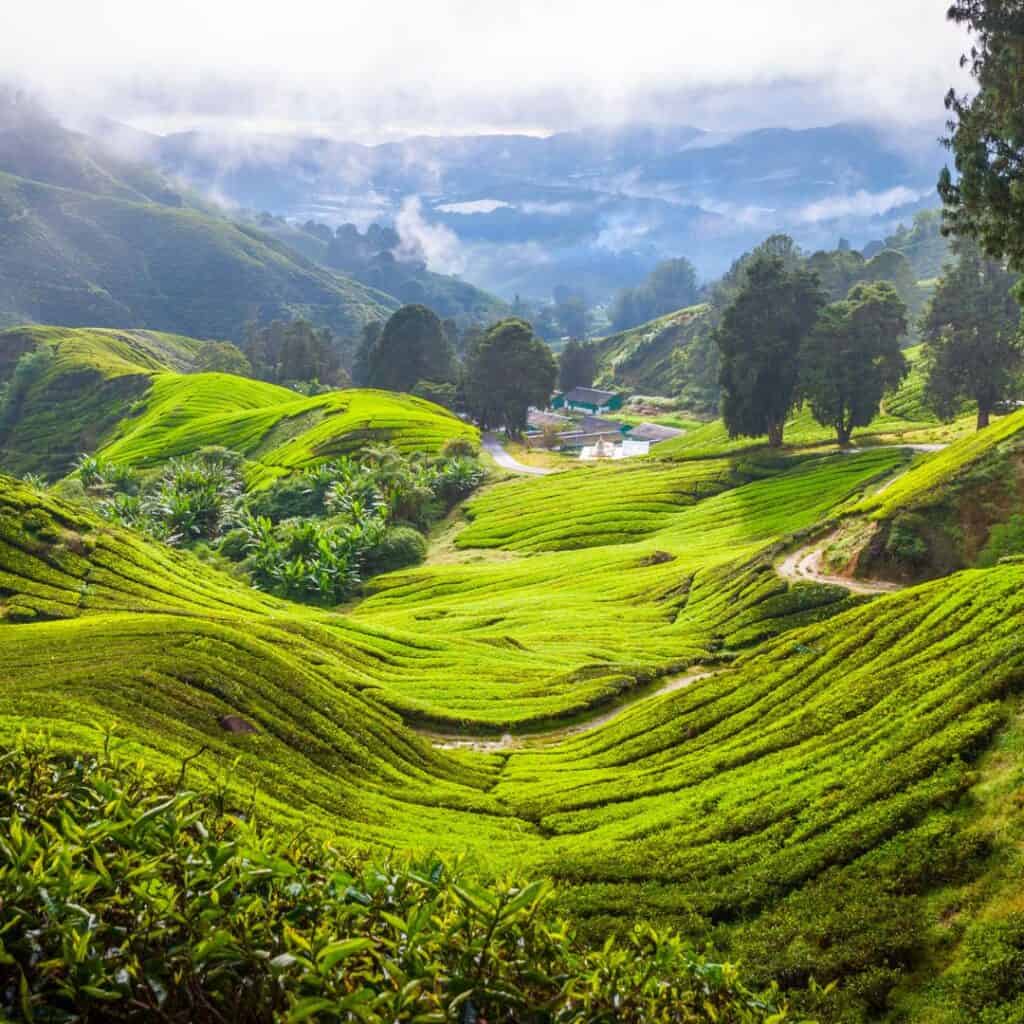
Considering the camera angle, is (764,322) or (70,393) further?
(70,393)

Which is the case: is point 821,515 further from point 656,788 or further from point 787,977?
point 787,977

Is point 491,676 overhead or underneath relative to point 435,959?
underneath

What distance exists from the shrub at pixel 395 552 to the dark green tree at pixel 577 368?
117 m

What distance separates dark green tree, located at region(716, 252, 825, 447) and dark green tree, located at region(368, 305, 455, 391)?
7973 cm

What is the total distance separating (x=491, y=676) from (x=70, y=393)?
135 m

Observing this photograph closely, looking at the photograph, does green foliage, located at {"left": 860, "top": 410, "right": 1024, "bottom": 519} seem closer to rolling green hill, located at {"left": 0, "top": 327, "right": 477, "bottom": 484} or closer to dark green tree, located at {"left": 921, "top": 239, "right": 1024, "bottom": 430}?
dark green tree, located at {"left": 921, "top": 239, "right": 1024, "bottom": 430}

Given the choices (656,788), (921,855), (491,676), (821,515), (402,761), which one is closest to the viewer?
(921,855)

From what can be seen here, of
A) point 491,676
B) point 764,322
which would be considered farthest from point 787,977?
point 764,322

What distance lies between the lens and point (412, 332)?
5699 inches

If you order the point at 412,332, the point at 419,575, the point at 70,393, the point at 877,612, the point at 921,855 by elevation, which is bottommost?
the point at 419,575

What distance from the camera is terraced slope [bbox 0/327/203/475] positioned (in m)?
127

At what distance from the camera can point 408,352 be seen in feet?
478

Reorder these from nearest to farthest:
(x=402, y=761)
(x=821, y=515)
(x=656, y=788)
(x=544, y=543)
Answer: (x=656, y=788) → (x=402, y=761) → (x=821, y=515) → (x=544, y=543)

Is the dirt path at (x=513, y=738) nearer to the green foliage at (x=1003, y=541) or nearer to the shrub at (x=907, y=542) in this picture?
the shrub at (x=907, y=542)
